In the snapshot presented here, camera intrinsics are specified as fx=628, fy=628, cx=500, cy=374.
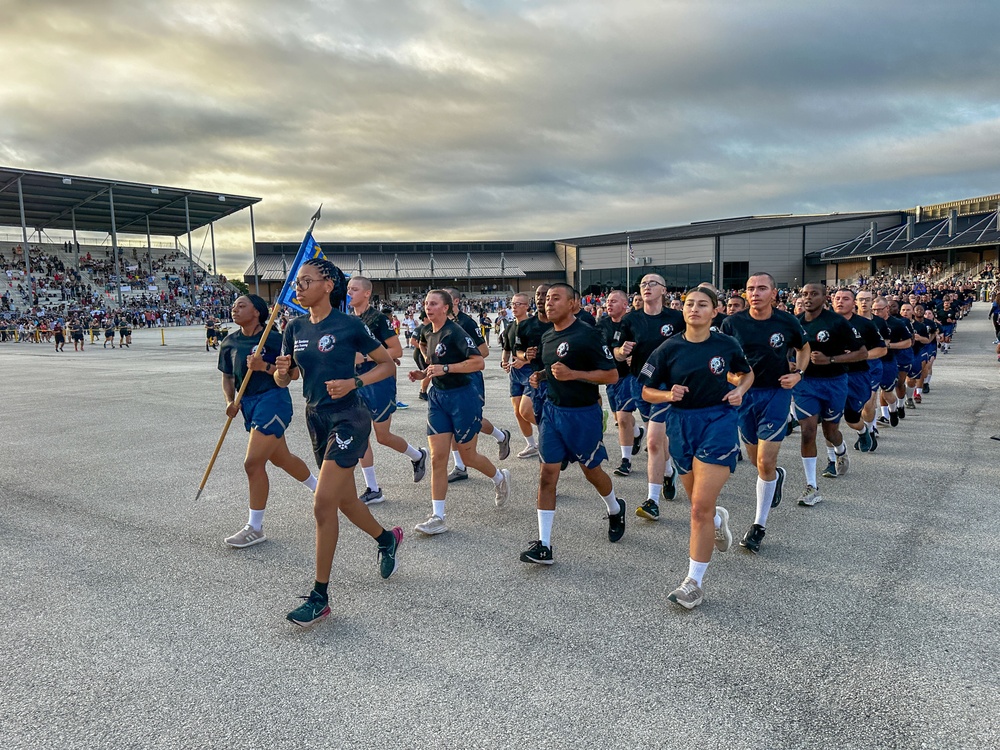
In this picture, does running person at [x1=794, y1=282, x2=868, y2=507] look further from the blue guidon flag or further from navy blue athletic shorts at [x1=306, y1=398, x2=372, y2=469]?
the blue guidon flag

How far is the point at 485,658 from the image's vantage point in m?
3.39

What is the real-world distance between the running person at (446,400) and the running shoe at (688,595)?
2.08m

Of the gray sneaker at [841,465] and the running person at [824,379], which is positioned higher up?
the running person at [824,379]

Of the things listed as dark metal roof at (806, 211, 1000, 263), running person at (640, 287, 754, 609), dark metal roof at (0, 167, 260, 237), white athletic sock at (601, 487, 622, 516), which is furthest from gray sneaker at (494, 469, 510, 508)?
dark metal roof at (806, 211, 1000, 263)

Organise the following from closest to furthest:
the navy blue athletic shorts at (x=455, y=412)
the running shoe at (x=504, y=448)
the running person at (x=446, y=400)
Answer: the running person at (x=446, y=400) → the navy blue athletic shorts at (x=455, y=412) → the running shoe at (x=504, y=448)

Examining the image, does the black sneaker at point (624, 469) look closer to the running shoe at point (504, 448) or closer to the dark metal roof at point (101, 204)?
the running shoe at point (504, 448)

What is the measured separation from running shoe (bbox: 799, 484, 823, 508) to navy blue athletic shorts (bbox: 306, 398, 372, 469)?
4.13m

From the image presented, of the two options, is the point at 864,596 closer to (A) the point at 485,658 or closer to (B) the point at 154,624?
(A) the point at 485,658

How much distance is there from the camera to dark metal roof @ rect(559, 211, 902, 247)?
2402 inches

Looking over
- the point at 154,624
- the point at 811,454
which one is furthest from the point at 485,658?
the point at 811,454

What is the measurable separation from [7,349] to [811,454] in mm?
38046

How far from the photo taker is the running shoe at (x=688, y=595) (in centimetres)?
388

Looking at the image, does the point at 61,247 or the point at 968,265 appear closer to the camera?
the point at 968,265

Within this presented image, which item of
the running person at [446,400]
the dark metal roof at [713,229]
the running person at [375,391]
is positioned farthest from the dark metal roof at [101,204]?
the running person at [446,400]
